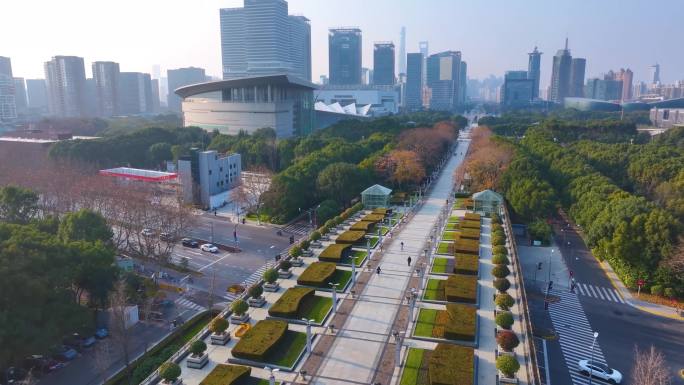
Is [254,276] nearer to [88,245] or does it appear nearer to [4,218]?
[88,245]

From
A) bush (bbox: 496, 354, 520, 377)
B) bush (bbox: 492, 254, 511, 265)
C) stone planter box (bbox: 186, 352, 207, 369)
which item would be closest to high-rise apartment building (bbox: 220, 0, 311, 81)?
bush (bbox: 492, 254, 511, 265)

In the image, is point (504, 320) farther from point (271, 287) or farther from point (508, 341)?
point (271, 287)

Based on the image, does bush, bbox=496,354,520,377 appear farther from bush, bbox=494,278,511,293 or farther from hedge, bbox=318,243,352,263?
hedge, bbox=318,243,352,263

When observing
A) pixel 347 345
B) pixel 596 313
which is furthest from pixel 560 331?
pixel 347 345

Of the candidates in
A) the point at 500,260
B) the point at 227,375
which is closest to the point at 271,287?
the point at 227,375

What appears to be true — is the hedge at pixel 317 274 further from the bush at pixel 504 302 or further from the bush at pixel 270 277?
the bush at pixel 504 302
